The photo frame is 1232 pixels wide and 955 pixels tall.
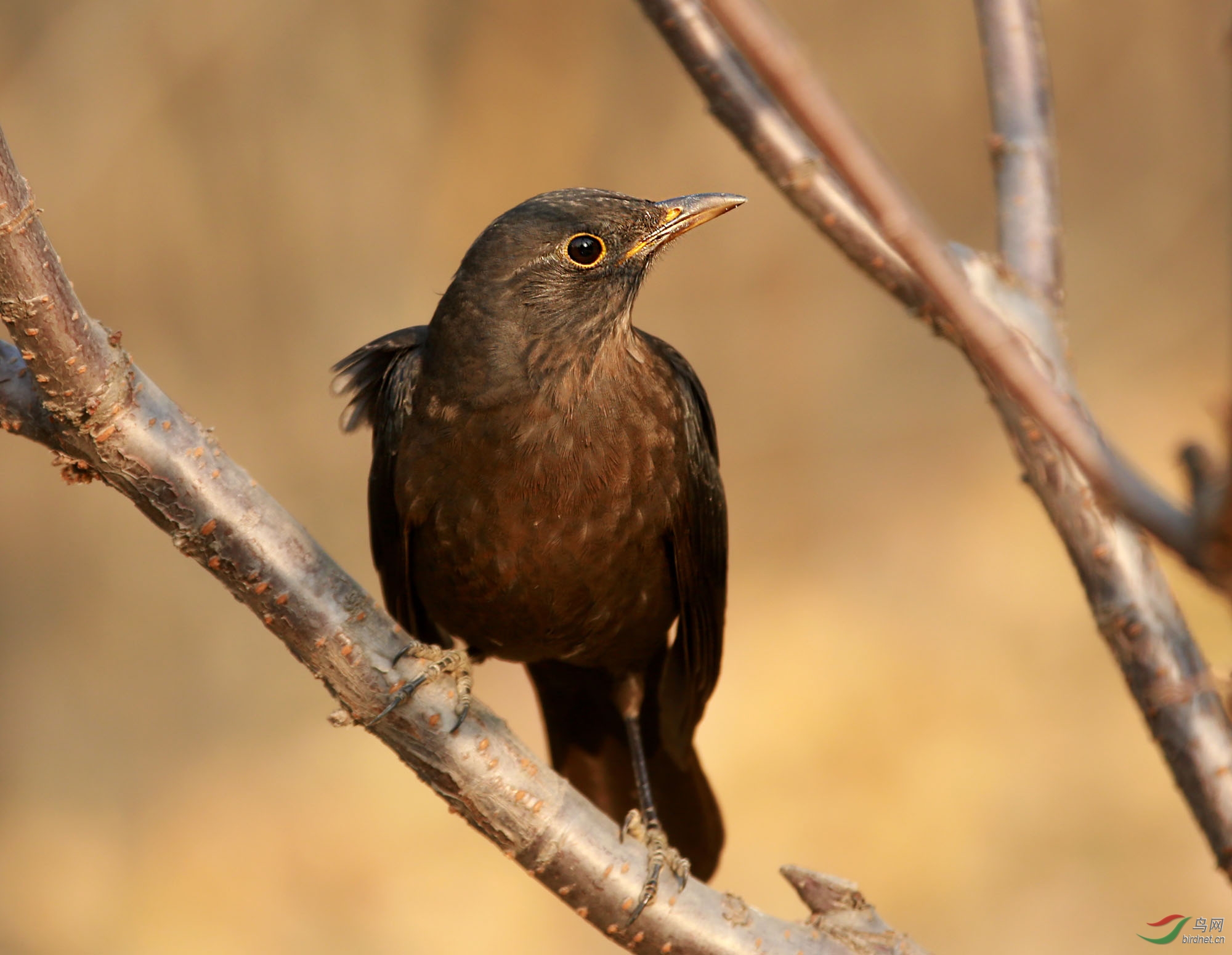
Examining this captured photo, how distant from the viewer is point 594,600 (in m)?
3.51

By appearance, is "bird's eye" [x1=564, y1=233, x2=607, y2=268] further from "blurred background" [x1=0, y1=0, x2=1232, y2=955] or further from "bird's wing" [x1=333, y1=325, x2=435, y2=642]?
"blurred background" [x1=0, y1=0, x2=1232, y2=955]

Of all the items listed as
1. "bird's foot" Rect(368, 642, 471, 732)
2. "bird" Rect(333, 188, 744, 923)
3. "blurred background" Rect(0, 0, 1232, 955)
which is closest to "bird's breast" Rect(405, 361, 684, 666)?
"bird" Rect(333, 188, 744, 923)

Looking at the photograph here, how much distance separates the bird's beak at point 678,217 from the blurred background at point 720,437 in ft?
16.2

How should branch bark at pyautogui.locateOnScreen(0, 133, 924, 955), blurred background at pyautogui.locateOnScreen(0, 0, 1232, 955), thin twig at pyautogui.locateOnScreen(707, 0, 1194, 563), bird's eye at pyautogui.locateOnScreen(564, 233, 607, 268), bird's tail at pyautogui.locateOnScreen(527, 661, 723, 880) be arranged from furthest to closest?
blurred background at pyautogui.locateOnScreen(0, 0, 1232, 955) → bird's tail at pyautogui.locateOnScreen(527, 661, 723, 880) → bird's eye at pyautogui.locateOnScreen(564, 233, 607, 268) → branch bark at pyautogui.locateOnScreen(0, 133, 924, 955) → thin twig at pyautogui.locateOnScreen(707, 0, 1194, 563)

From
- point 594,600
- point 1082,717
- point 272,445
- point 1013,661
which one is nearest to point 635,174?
point 272,445

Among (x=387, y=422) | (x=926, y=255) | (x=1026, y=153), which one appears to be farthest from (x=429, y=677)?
(x=926, y=255)

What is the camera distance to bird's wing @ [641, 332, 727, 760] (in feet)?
11.9

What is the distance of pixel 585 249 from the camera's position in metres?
3.43

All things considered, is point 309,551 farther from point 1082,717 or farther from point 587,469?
point 1082,717

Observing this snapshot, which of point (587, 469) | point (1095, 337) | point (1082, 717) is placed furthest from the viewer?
point (1095, 337)

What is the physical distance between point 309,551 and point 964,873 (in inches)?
249

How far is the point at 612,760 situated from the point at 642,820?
0.66m

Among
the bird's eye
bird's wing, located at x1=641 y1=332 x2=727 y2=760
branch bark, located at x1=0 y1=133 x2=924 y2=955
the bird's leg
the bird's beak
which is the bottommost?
branch bark, located at x1=0 y1=133 x2=924 y2=955

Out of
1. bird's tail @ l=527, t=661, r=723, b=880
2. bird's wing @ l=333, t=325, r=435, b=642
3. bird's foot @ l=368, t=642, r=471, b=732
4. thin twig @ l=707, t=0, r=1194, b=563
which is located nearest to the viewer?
thin twig @ l=707, t=0, r=1194, b=563
